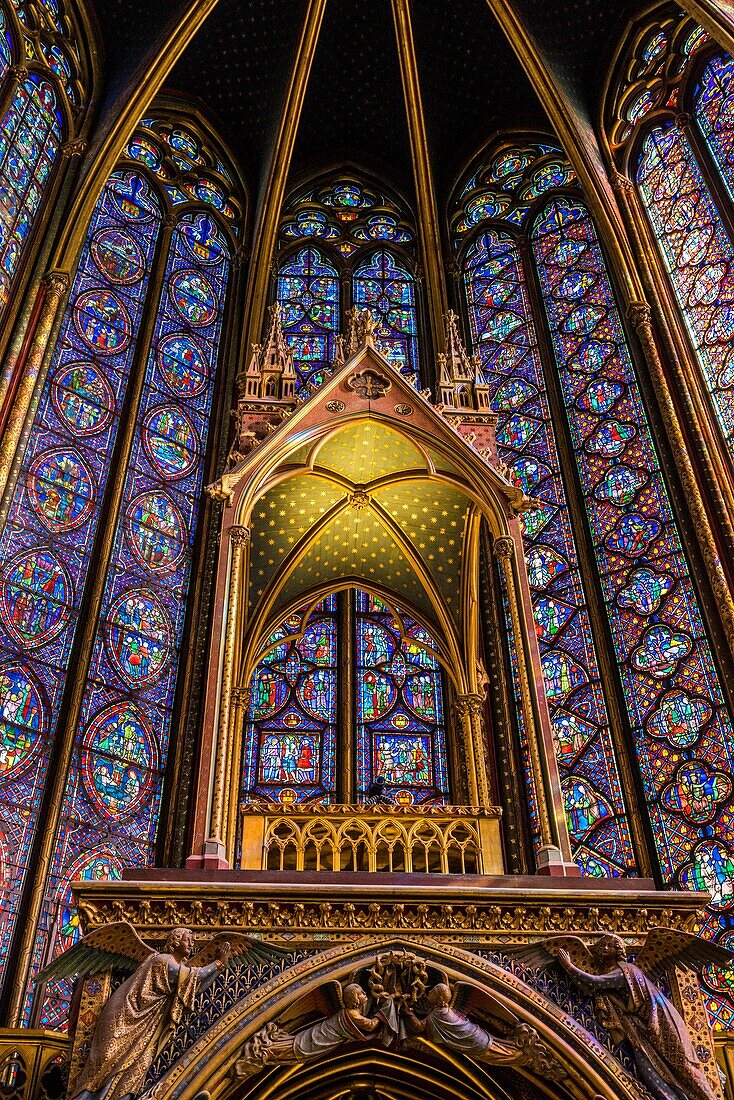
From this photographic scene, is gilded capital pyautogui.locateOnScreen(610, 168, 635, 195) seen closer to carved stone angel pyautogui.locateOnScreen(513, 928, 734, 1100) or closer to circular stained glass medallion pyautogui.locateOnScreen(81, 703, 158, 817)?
circular stained glass medallion pyautogui.locateOnScreen(81, 703, 158, 817)

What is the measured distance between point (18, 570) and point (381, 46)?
914 cm

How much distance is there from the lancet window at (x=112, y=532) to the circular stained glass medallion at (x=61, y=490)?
14mm

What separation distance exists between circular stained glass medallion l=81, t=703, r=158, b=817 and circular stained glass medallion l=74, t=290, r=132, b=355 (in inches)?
167

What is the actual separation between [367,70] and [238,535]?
10.00 m

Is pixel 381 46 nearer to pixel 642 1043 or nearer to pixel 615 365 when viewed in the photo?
pixel 615 365

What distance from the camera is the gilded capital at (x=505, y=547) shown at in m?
8.23

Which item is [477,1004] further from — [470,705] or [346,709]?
[346,709]

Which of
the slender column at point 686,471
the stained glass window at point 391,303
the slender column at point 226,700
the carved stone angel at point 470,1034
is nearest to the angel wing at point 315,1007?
the carved stone angel at point 470,1034

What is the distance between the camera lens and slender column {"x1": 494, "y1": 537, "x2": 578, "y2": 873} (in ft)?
22.3

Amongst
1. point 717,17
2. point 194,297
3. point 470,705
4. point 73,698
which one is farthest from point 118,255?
point 470,705

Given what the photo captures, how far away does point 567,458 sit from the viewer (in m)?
12.4

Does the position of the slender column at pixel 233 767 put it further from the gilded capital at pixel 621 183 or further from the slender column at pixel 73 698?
the gilded capital at pixel 621 183

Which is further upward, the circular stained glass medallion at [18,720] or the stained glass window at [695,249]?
the stained glass window at [695,249]

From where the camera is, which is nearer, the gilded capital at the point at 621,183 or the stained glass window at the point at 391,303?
the gilded capital at the point at 621,183
